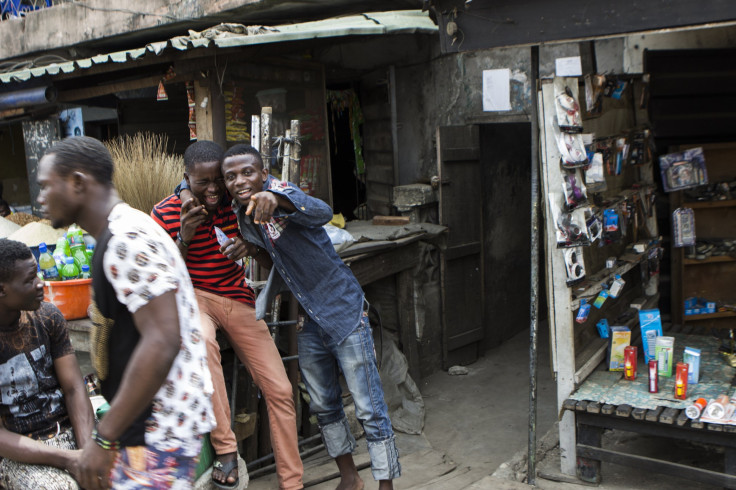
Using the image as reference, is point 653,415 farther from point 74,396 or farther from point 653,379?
point 74,396

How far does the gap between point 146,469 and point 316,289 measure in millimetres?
1691

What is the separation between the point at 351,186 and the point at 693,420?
19.2 feet

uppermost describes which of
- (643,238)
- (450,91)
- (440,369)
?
(450,91)

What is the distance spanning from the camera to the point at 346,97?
8.07 meters

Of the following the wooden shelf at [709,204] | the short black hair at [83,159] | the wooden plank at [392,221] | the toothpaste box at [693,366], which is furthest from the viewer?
the wooden plank at [392,221]

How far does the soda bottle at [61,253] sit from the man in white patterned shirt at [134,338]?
244 cm

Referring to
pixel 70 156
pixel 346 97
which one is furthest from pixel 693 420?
pixel 346 97

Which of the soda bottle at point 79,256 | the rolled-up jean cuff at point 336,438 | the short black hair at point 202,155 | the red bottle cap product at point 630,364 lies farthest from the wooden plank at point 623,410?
the soda bottle at point 79,256

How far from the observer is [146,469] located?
2031 millimetres

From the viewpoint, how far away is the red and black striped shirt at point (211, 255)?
12.5 feet

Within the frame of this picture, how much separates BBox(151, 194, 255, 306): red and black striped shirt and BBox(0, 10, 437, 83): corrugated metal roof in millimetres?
1704

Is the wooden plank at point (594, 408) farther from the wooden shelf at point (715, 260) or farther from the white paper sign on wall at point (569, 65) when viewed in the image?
the white paper sign on wall at point (569, 65)

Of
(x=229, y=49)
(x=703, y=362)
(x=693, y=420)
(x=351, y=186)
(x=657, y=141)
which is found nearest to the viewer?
(x=693, y=420)

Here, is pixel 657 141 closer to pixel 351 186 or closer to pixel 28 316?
pixel 351 186
